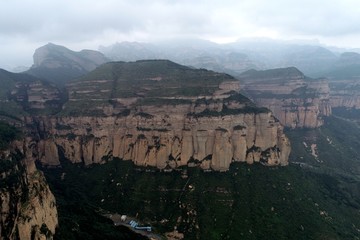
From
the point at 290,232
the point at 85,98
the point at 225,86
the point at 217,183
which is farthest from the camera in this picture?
the point at 85,98

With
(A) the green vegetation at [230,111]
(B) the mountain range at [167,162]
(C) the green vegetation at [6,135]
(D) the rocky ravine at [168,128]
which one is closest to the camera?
(C) the green vegetation at [6,135]

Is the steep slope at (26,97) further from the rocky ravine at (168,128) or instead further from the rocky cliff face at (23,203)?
the rocky cliff face at (23,203)

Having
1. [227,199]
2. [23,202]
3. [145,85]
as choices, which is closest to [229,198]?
[227,199]

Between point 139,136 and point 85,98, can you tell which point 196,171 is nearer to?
point 139,136

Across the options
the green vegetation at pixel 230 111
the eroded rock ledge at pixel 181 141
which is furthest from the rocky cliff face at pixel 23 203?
the green vegetation at pixel 230 111

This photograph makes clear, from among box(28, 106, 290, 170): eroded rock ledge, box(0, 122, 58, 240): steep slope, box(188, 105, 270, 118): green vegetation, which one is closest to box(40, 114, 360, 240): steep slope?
box(28, 106, 290, 170): eroded rock ledge

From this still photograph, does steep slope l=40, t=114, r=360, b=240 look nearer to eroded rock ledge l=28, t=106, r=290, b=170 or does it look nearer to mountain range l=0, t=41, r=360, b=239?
mountain range l=0, t=41, r=360, b=239

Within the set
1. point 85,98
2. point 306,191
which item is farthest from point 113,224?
point 85,98
